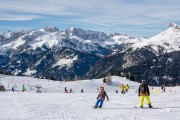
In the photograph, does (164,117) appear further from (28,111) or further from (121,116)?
(28,111)

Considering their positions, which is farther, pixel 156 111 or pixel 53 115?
pixel 156 111

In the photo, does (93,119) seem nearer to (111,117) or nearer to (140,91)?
(111,117)

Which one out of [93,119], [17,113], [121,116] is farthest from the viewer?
[17,113]

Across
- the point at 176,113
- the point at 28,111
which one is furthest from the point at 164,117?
the point at 28,111

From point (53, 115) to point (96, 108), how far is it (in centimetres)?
544

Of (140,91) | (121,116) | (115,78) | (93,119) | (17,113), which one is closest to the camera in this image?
(93,119)

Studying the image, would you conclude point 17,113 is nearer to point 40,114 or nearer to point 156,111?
point 40,114

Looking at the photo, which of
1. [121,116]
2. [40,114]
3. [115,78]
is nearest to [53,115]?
[40,114]

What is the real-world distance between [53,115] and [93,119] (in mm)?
3338

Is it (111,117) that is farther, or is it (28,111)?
(28,111)

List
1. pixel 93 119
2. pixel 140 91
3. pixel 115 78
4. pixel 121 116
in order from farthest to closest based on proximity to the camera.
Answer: pixel 115 78 → pixel 140 91 → pixel 121 116 → pixel 93 119

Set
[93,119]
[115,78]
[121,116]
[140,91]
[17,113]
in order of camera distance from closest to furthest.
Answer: [93,119] → [121,116] → [17,113] → [140,91] → [115,78]

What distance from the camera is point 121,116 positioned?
2295 centimetres

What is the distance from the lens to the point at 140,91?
28.0m
